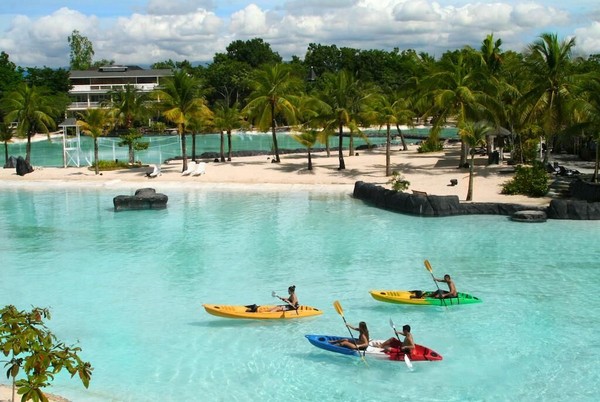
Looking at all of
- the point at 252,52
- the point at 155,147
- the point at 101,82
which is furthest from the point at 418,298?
the point at 252,52

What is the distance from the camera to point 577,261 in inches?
886

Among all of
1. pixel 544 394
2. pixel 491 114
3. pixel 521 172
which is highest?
pixel 491 114

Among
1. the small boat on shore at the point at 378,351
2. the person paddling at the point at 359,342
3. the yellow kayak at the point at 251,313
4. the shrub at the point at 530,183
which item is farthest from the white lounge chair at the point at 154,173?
the person paddling at the point at 359,342

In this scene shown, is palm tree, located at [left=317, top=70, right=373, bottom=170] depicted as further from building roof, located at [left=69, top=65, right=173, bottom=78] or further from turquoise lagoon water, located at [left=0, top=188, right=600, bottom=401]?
building roof, located at [left=69, top=65, right=173, bottom=78]

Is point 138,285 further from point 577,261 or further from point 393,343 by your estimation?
point 577,261

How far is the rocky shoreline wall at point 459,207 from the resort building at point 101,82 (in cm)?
7340

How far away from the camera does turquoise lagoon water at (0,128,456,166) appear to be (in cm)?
5828

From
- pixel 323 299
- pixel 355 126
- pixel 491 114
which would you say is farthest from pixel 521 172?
pixel 323 299

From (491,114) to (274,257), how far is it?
18.0 metres

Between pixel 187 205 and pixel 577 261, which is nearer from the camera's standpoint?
pixel 577 261

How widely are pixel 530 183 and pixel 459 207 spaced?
4.57 m

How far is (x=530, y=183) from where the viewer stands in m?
32.3

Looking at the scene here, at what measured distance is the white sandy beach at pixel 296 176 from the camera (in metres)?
35.9

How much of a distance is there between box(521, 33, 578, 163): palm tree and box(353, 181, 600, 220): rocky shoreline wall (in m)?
6.59
